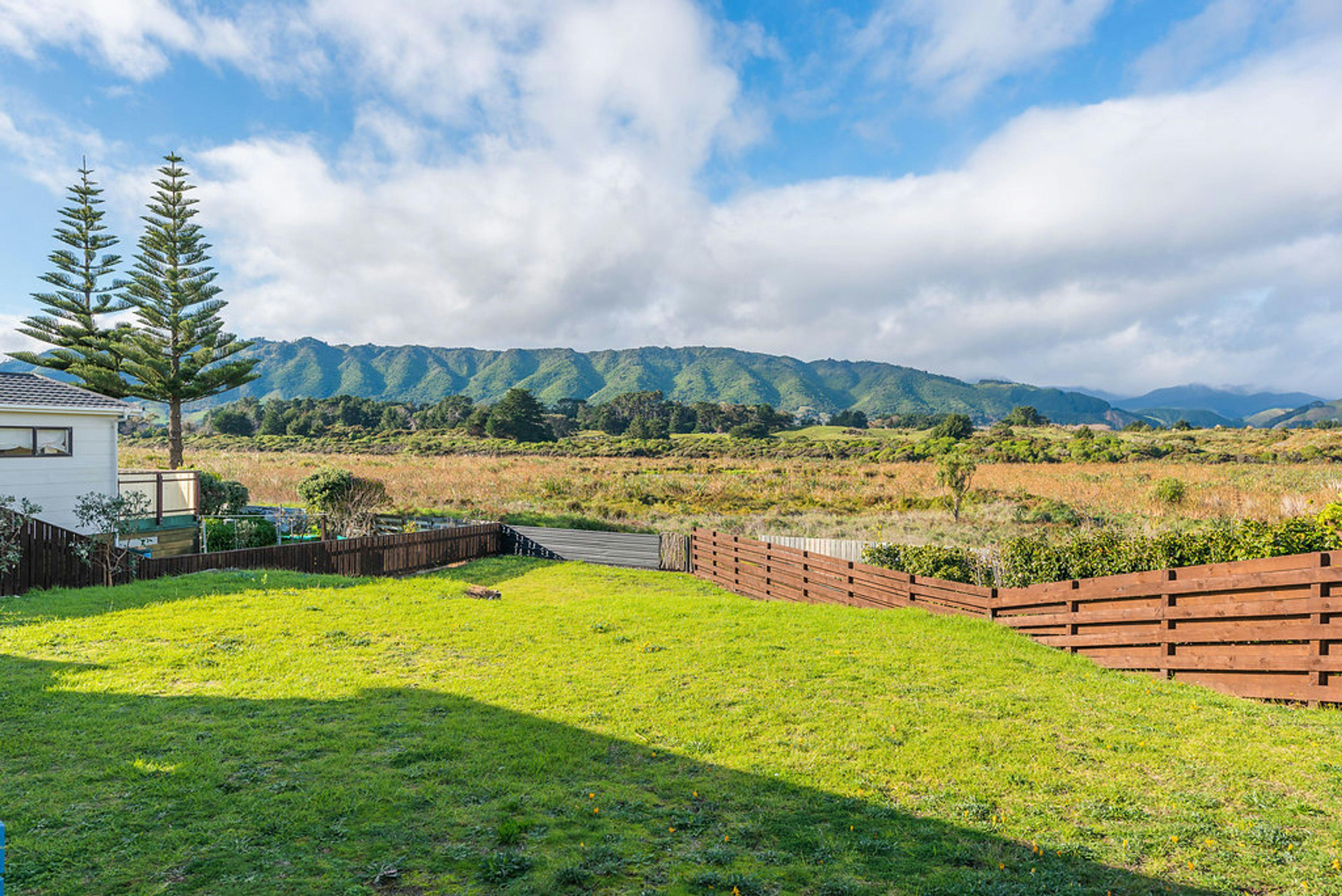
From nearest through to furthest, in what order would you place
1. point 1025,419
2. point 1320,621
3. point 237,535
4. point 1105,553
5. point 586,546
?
point 1320,621 < point 1105,553 < point 237,535 < point 586,546 < point 1025,419

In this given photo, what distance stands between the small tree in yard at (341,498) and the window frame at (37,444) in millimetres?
5667

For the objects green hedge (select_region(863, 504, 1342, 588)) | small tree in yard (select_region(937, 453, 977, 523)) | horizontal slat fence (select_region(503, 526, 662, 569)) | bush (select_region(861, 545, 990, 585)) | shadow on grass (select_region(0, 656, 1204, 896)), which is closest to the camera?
shadow on grass (select_region(0, 656, 1204, 896))

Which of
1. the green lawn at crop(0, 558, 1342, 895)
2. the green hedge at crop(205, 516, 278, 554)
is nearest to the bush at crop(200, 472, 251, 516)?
the green hedge at crop(205, 516, 278, 554)

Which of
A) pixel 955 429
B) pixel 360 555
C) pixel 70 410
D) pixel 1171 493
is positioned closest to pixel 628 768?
pixel 360 555

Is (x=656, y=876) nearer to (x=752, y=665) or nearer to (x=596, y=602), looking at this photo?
(x=752, y=665)

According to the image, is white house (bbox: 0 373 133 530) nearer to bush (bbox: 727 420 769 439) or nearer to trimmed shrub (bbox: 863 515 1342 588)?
trimmed shrub (bbox: 863 515 1342 588)

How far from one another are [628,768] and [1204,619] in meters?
5.96

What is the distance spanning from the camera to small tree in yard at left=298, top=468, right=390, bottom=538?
18.9m

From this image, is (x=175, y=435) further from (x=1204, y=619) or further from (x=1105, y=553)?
(x=1204, y=619)

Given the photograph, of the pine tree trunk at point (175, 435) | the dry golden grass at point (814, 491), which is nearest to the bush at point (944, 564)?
the dry golden grass at point (814, 491)

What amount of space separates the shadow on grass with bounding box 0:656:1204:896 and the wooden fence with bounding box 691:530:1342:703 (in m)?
3.93

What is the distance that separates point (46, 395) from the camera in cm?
1464

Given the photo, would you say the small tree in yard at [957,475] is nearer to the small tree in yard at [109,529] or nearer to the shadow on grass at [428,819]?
the shadow on grass at [428,819]

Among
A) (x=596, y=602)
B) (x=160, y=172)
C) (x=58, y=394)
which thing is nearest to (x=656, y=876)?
(x=596, y=602)
